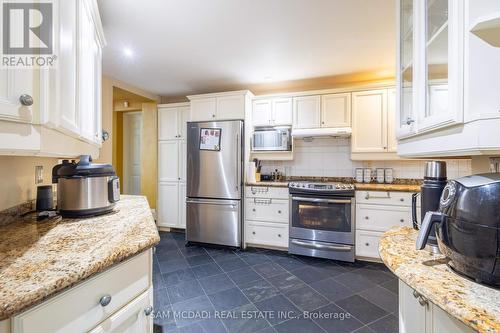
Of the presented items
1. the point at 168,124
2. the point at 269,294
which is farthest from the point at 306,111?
the point at 269,294

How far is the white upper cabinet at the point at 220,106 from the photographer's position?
10.9 ft

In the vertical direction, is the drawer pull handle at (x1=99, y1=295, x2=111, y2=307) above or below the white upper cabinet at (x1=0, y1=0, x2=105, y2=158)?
below

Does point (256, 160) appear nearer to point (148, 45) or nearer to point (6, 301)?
point (148, 45)

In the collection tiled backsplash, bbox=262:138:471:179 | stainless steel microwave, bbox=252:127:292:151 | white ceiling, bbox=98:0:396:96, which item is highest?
white ceiling, bbox=98:0:396:96

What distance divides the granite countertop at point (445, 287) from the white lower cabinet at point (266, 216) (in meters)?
2.16

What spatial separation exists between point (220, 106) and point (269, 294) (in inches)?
99.0

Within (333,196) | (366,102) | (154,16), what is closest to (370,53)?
(366,102)

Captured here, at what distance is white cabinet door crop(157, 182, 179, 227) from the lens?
153 inches

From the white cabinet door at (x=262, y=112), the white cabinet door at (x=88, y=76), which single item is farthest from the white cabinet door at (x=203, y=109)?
the white cabinet door at (x=88, y=76)

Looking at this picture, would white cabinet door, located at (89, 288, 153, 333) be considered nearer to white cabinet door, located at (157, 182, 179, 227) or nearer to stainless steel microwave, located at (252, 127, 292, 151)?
stainless steel microwave, located at (252, 127, 292, 151)

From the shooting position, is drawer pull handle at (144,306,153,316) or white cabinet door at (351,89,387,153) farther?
white cabinet door at (351,89,387,153)

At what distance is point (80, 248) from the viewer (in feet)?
2.90

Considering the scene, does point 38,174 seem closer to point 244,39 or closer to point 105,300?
point 105,300

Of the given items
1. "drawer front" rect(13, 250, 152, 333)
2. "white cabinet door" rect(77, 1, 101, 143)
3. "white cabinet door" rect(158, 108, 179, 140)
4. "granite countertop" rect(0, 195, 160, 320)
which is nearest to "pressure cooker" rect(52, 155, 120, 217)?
"granite countertop" rect(0, 195, 160, 320)
